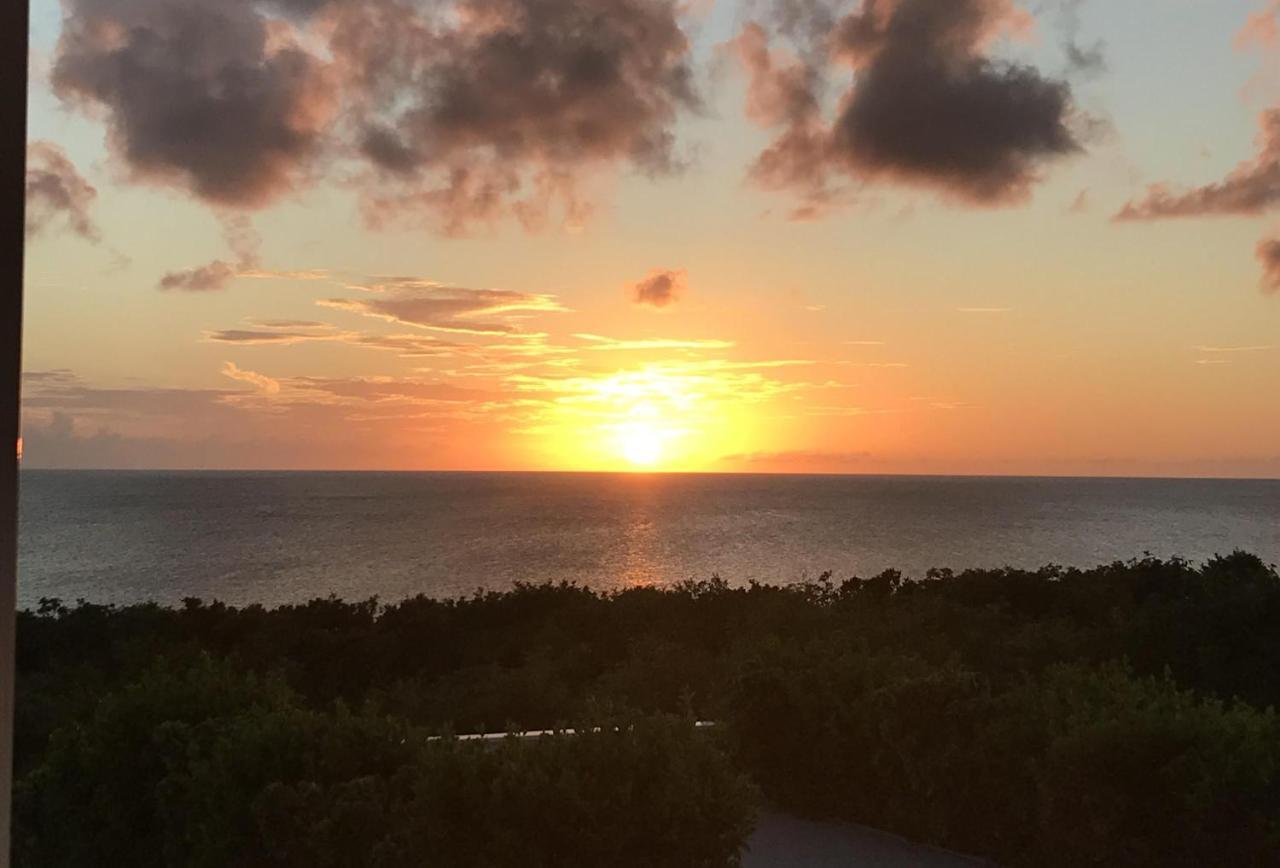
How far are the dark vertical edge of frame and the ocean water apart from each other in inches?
799

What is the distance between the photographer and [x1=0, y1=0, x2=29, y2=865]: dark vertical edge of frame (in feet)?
3.93

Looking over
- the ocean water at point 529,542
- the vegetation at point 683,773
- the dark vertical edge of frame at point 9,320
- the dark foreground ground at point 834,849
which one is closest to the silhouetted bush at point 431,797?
the vegetation at point 683,773

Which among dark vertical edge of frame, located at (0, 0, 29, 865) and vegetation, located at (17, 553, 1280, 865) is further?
vegetation, located at (17, 553, 1280, 865)

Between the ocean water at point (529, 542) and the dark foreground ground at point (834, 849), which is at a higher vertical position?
the dark foreground ground at point (834, 849)

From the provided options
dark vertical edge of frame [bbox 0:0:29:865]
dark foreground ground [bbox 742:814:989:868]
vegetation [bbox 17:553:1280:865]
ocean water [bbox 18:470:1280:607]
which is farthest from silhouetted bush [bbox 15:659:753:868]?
ocean water [bbox 18:470:1280:607]

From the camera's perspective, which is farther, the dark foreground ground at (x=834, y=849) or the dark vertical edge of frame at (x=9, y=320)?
the dark foreground ground at (x=834, y=849)

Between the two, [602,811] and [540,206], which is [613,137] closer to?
[540,206]

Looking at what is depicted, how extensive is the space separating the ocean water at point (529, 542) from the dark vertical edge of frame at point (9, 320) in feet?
66.5

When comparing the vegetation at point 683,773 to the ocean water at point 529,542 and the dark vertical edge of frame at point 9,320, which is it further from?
the ocean water at point 529,542

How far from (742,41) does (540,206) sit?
2687 mm

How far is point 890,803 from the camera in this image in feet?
14.6

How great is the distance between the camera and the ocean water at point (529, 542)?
132 feet

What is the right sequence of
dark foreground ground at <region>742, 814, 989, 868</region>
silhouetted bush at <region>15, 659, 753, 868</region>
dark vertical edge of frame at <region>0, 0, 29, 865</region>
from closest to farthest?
dark vertical edge of frame at <region>0, 0, 29, 865</region> → silhouetted bush at <region>15, 659, 753, 868</region> → dark foreground ground at <region>742, 814, 989, 868</region>

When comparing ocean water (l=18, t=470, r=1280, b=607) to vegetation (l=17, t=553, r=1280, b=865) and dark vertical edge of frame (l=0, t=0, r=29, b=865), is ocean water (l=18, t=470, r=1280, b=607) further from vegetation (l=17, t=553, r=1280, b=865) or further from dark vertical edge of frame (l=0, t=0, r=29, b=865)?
dark vertical edge of frame (l=0, t=0, r=29, b=865)
